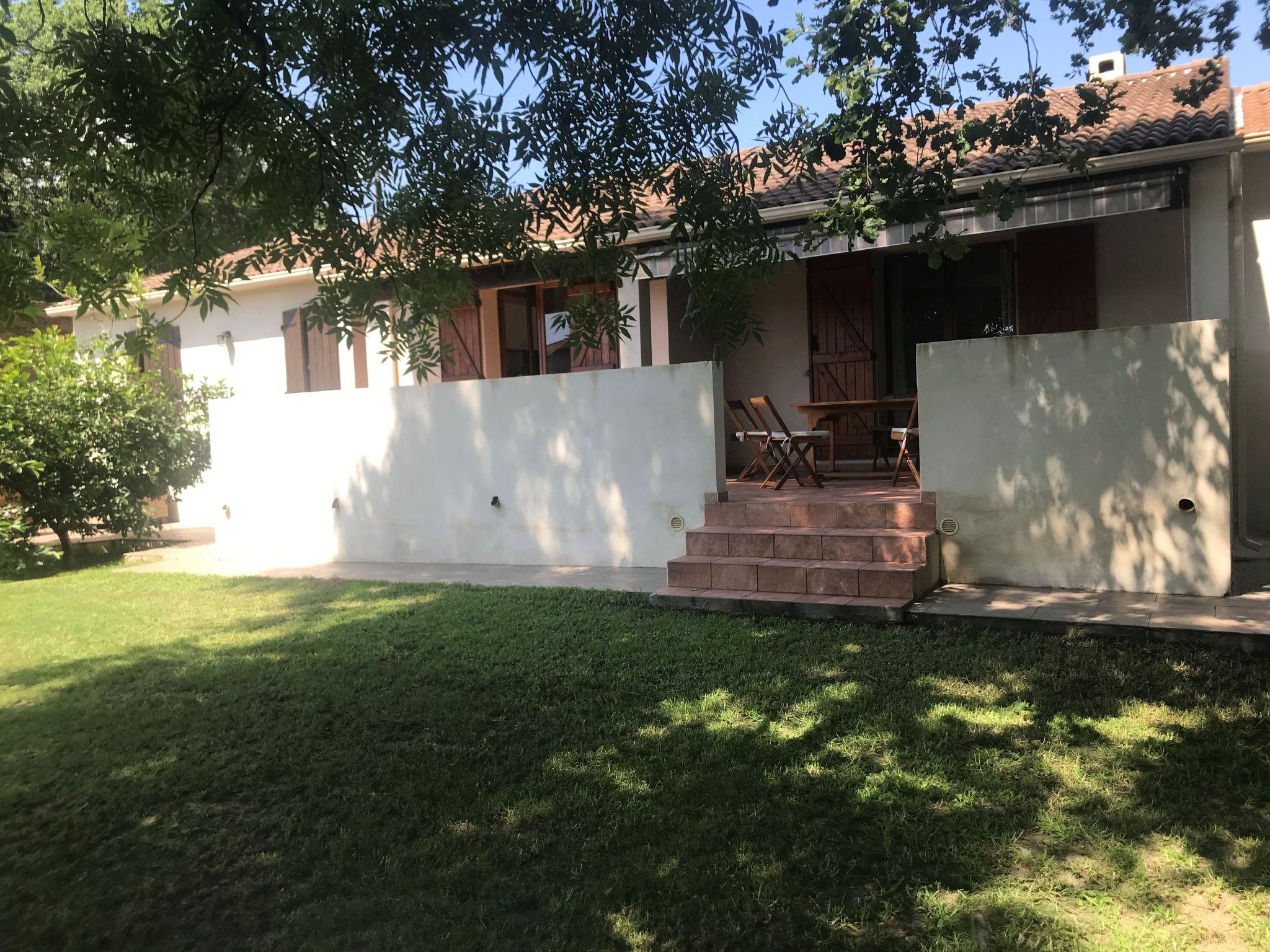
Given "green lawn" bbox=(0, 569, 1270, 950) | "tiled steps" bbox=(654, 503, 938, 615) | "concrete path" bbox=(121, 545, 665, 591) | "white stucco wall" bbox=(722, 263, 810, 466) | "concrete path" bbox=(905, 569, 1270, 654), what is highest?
"white stucco wall" bbox=(722, 263, 810, 466)

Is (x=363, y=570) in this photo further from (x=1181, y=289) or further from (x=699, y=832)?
(x=1181, y=289)

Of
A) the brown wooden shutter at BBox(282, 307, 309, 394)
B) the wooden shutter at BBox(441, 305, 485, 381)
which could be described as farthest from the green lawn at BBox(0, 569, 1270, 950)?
the brown wooden shutter at BBox(282, 307, 309, 394)

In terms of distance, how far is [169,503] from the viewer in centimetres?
1600

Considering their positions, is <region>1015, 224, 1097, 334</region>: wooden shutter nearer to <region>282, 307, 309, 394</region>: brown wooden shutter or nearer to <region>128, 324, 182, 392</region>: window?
<region>282, 307, 309, 394</region>: brown wooden shutter

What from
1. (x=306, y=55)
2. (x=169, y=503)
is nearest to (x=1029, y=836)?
(x=306, y=55)

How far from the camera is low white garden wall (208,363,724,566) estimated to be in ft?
27.6

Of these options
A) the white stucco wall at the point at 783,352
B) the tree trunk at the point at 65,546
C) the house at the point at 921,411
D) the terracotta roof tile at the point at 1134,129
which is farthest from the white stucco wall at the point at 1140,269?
the tree trunk at the point at 65,546

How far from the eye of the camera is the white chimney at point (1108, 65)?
12.4 m

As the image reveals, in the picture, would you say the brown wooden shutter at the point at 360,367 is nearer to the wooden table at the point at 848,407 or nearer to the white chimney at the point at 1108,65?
the wooden table at the point at 848,407

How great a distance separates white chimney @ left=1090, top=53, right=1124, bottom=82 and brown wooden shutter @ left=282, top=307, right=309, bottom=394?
483 inches

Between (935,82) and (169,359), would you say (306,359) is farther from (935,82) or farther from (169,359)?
(935,82)

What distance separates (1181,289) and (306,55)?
894 cm

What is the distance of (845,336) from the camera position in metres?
11.4

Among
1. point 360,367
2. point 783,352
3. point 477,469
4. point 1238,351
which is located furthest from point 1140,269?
point 360,367
